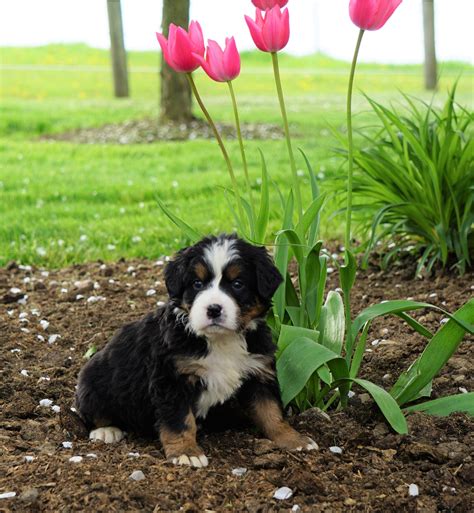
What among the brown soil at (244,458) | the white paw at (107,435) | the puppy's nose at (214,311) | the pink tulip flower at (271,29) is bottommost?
the white paw at (107,435)

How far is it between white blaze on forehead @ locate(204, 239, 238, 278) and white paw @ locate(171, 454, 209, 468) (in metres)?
0.74

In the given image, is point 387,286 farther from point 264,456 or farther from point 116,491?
point 116,491

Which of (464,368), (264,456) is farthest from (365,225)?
(264,456)

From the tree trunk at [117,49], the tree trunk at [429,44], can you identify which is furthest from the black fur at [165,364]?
the tree trunk at [429,44]

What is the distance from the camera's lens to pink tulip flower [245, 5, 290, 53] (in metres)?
3.59

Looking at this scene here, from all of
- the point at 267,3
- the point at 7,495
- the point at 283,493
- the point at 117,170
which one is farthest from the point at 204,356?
the point at 117,170

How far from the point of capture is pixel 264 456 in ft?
11.6

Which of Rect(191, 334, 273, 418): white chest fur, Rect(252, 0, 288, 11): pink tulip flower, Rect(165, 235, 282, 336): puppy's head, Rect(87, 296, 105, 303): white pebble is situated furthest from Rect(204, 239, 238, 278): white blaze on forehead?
Rect(87, 296, 105, 303): white pebble

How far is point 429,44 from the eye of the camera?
22.8 metres

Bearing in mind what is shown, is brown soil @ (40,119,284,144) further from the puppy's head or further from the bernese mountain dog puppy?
the puppy's head

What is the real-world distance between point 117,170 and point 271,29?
310 inches

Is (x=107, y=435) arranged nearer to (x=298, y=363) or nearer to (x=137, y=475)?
(x=137, y=475)

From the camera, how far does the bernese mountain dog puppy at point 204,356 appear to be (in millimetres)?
3473

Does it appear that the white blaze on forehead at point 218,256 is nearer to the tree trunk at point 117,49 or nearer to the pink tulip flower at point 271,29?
the pink tulip flower at point 271,29
